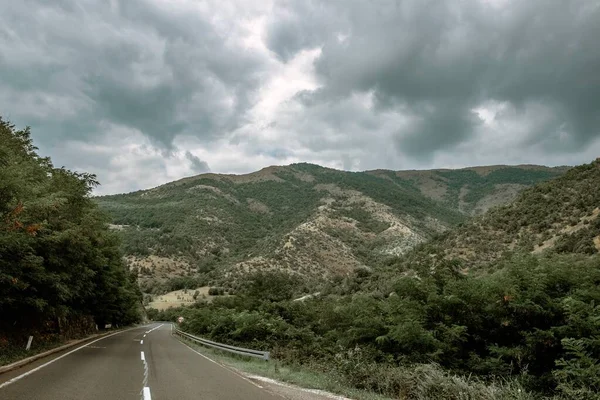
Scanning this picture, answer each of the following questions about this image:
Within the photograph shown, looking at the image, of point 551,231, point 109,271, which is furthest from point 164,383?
point 551,231

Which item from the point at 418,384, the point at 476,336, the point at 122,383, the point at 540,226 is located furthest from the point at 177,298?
the point at 418,384

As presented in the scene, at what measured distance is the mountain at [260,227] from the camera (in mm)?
79562

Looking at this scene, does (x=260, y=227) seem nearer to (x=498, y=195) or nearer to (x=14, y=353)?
(x=14, y=353)

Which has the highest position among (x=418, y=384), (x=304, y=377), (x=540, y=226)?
(x=540, y=226)

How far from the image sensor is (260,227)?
12425 cm

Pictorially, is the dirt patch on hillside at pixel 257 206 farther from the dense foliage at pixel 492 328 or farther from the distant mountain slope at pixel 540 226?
the dense foliage at pixel 492 328

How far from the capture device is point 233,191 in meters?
157

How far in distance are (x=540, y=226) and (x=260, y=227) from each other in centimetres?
9308

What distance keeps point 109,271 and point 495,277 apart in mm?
31317

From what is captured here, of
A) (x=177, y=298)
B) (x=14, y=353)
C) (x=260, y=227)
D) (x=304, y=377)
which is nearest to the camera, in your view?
(x=304, y=377)

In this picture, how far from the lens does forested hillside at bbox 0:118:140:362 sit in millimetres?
13453

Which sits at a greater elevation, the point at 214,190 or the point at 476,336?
the point at 214,190

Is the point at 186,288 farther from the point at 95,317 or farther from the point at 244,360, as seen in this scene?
the point at 244,360

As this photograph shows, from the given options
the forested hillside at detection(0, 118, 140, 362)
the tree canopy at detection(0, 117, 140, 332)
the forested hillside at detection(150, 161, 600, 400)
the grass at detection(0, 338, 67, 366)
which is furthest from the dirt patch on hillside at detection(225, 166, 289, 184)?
the forested hillside at detection(150, 161, 600, 400)
